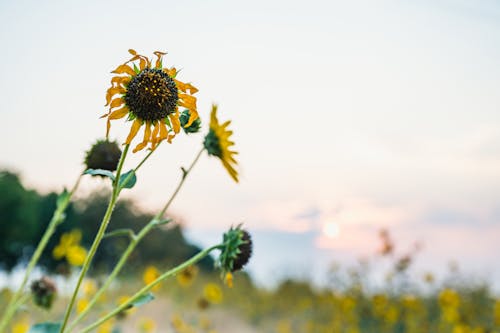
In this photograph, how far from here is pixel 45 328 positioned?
1500 millimetres

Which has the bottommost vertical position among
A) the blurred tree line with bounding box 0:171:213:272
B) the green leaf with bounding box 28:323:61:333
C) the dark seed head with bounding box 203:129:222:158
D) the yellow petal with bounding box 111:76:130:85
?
the green leaf with bounding box 28:323:61:333

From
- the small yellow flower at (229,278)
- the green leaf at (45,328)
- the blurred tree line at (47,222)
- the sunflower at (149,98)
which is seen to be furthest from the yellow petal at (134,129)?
the blurred tree line at (47,222)

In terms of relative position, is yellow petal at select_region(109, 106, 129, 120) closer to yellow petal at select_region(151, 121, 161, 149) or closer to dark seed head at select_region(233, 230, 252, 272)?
yellow petal at select_region(151, 121, 161, 149)

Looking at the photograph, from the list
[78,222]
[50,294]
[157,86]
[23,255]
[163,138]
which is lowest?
[50,294]

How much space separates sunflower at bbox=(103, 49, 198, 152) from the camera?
1370 mm

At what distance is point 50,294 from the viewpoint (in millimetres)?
2559

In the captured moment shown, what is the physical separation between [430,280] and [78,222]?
48.3 feet

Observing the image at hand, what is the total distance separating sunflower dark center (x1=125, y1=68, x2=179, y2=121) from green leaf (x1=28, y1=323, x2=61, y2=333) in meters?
0.60

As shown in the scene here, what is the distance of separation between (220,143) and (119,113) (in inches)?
10.0

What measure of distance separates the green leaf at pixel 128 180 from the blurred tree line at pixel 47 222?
14.7 metres

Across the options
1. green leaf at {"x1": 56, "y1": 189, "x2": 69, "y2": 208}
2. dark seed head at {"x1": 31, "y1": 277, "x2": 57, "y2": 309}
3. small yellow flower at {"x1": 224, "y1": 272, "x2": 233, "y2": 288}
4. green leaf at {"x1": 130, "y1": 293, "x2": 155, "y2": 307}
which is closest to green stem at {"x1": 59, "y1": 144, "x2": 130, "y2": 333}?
green leaf at {"x1": 130, "y1": 293, "x2": 155, "y2": 307}

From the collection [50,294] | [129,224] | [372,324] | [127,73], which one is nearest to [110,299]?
[372,324]

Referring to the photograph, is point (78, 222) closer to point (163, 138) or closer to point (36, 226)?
point (36, 226)

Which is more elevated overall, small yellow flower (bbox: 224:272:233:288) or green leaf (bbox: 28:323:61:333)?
small yellow flower (bbox: 224:272:233:288)
